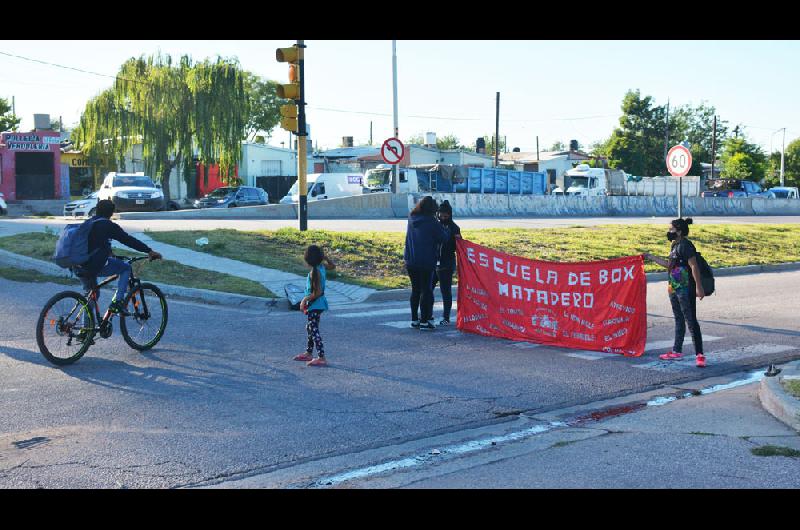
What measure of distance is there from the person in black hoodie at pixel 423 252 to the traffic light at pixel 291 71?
21.3 feet

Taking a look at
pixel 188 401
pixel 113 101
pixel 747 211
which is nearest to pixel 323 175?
pixel 113 101

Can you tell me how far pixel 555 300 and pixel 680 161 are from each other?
8676 millimetres

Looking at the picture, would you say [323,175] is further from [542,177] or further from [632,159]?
[632,159]

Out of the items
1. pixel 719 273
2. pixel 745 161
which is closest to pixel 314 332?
pixel 719 273

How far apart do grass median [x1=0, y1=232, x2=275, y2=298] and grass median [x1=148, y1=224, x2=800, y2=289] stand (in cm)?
147

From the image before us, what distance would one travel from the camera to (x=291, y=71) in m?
17.6

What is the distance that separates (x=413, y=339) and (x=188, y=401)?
403 centimetres

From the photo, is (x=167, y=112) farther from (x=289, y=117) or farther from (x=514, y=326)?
(x=514, y=326)

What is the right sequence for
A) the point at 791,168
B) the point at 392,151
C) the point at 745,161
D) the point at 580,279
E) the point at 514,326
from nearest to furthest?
the point at 580,279, the point at 514,326, the point at 392,151, the point at 745,161, the point at 791,168

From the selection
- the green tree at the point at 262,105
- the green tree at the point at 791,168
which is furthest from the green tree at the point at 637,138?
the green tree at the point at 262,105

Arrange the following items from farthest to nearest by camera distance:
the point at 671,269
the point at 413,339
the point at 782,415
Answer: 1. the point at 413,339
2. the point at 671,269
3. the point at 782,415

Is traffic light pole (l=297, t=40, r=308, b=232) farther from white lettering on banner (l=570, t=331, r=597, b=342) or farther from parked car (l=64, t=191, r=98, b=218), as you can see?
parked car (l=64, t=191, r=98, b=218)

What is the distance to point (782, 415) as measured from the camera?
750 cm

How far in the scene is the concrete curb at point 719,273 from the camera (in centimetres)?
1515
